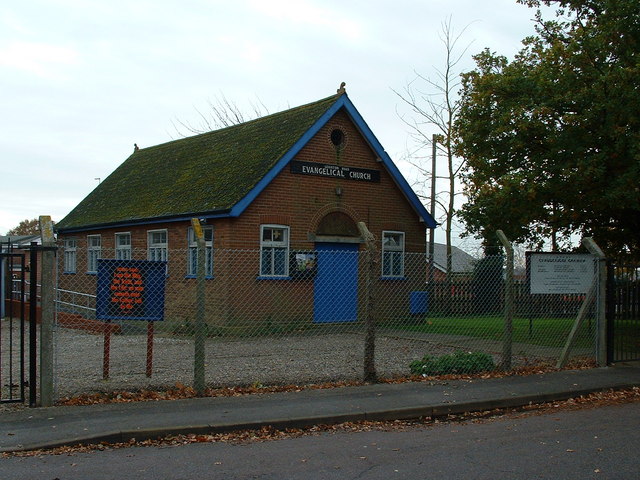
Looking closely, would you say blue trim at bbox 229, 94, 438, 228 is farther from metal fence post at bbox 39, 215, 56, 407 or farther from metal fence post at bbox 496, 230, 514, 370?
metal fence post at bbox 39, 215, 56, 407

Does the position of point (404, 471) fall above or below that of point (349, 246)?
below

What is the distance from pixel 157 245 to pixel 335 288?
212 inches

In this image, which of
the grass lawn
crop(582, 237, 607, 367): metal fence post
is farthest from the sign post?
crop(582, 237, 607, 367): metal fence post

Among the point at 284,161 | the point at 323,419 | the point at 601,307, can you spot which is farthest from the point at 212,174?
the point at 323,419

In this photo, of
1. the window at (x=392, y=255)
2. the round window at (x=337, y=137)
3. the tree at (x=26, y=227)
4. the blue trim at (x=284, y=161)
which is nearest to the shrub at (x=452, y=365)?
the blue trim at (x=284, y=161)

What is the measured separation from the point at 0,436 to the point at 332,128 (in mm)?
14184

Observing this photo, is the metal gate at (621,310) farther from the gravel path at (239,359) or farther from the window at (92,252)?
the window at (92,252)

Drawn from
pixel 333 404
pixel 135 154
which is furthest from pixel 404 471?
pixel 135 154

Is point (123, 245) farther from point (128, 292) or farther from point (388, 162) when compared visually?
point (128, 292)

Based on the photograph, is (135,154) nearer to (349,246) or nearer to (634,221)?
(349,246)

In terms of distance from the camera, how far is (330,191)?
19688mm

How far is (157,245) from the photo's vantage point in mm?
20688

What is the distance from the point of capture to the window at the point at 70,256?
25.2 metres

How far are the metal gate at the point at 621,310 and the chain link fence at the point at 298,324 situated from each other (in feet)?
1.70
